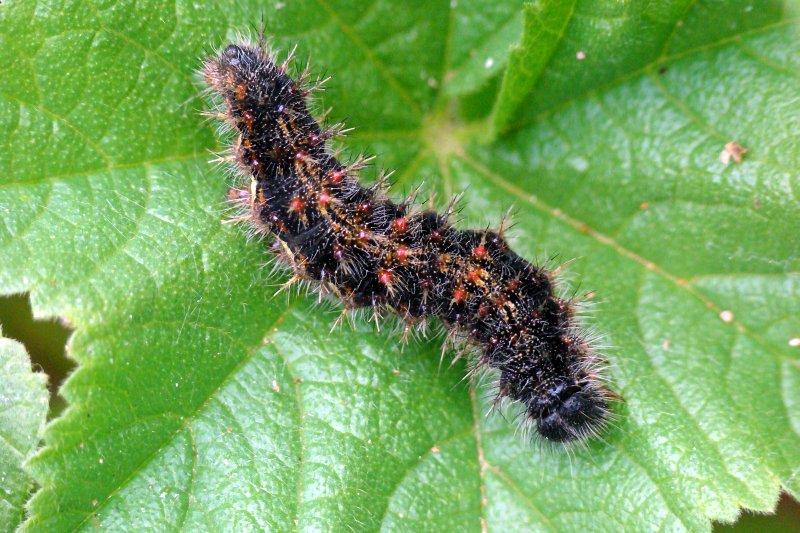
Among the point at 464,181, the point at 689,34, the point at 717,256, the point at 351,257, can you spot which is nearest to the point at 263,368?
the point at 351,257

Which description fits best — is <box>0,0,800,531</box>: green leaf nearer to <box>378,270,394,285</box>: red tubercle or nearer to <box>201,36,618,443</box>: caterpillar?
<box>201,36,618,443</box>: caterpillar

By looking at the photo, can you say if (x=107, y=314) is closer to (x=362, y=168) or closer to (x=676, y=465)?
(x=362, y=168)

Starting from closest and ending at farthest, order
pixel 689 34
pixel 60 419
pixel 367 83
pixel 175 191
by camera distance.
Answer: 1. pixel 60 419
2. pixel 175 191
3. pixel 689 34
4. pixel 367 83

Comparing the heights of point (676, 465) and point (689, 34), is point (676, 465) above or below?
below

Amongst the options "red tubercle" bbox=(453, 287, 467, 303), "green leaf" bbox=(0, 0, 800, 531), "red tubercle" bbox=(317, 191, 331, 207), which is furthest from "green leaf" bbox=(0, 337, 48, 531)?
"red tubercle" bbox=(453, 287, 467, 303)

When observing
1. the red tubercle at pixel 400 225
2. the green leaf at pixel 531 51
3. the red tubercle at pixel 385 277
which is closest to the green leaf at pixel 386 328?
the green leaf at pixel 531 51

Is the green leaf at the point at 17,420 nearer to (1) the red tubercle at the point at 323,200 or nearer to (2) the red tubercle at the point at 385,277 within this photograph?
(1) the red tubercle at the point at 323,200

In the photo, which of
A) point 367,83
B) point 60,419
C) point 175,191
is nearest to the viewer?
point 60,419

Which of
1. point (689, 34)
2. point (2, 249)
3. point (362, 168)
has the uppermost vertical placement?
point (689, 34)
